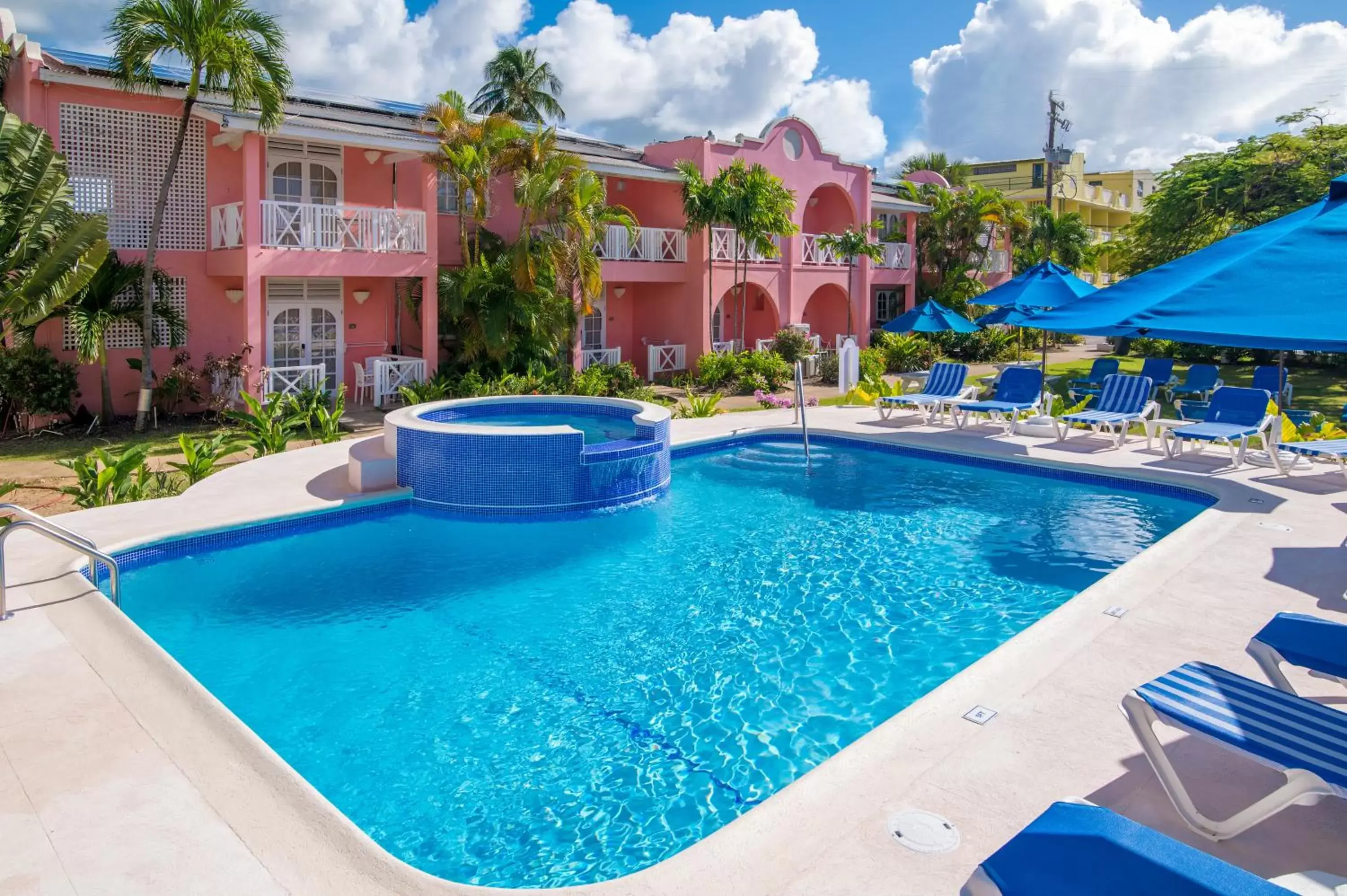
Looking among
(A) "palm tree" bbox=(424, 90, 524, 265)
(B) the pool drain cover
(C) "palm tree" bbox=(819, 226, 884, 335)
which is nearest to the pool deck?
(B) the pool drain cover

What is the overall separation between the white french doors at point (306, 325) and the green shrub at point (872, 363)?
1102 centimetres

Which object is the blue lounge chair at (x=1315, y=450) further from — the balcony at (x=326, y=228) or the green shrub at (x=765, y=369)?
the balcony at (x=326, y=228)

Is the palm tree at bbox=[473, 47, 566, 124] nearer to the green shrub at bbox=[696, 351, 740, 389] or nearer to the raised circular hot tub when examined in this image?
the green shrub at bbox=[696, 351, 740, 389]

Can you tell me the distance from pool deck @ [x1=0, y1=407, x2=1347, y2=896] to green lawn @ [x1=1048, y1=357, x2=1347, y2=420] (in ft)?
47.5

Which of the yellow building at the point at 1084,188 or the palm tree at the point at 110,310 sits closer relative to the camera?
the palm tree at the point at 110,310

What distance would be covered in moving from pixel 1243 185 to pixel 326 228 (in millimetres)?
25318

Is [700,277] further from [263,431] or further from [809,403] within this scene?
[263,431]

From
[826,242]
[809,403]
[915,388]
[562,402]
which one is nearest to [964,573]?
[562,402]

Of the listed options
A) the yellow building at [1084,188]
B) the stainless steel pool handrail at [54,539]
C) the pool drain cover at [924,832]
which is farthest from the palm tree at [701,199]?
the yellow building at [1084,188]

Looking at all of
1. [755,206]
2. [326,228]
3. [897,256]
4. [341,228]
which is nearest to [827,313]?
[897,256]

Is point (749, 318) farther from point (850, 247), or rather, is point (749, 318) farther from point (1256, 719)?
point (1256, 719)

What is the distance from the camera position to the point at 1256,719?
165 inches

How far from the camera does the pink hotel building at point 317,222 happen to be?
16.2 meters

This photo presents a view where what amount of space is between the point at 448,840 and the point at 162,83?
16.2 meters
